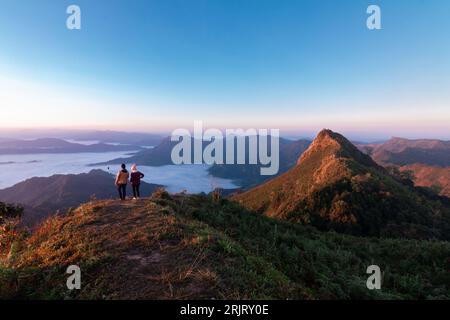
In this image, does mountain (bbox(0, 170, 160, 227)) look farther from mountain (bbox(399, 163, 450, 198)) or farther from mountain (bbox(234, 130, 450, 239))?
mountain (bbox(399, 163, 450, 198))

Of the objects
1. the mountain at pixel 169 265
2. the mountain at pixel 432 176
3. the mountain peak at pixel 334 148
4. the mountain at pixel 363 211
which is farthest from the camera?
the mountain at pixel 432 176

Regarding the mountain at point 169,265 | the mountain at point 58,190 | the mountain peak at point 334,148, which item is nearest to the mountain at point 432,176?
the mountain peak at point 334,148

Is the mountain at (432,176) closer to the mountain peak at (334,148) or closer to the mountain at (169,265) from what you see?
the mountain peak at (334,148)

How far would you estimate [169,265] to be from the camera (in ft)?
20.8

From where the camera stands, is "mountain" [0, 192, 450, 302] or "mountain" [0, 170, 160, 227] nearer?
"mountain" [0, 192, 450, 302]

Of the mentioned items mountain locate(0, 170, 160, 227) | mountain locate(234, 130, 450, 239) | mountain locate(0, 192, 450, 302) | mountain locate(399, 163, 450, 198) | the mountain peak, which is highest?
the mountain peak

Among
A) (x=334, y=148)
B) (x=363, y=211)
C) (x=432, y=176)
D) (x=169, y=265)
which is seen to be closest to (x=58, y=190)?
(x=334, y=148)

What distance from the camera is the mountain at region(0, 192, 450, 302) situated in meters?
5.50

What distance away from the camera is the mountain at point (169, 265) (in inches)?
217

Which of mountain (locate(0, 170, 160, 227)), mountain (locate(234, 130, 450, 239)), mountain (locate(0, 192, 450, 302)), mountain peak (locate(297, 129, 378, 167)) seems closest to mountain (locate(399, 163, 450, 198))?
A: mountain peak (locate(297, 129, 378, 167))

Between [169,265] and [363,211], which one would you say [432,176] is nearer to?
[363,211]

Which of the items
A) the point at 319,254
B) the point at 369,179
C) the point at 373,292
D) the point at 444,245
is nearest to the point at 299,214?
the point at 369,179

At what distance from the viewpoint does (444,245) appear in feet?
52.5

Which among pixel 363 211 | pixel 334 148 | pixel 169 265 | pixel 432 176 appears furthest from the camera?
pixel 432 176
